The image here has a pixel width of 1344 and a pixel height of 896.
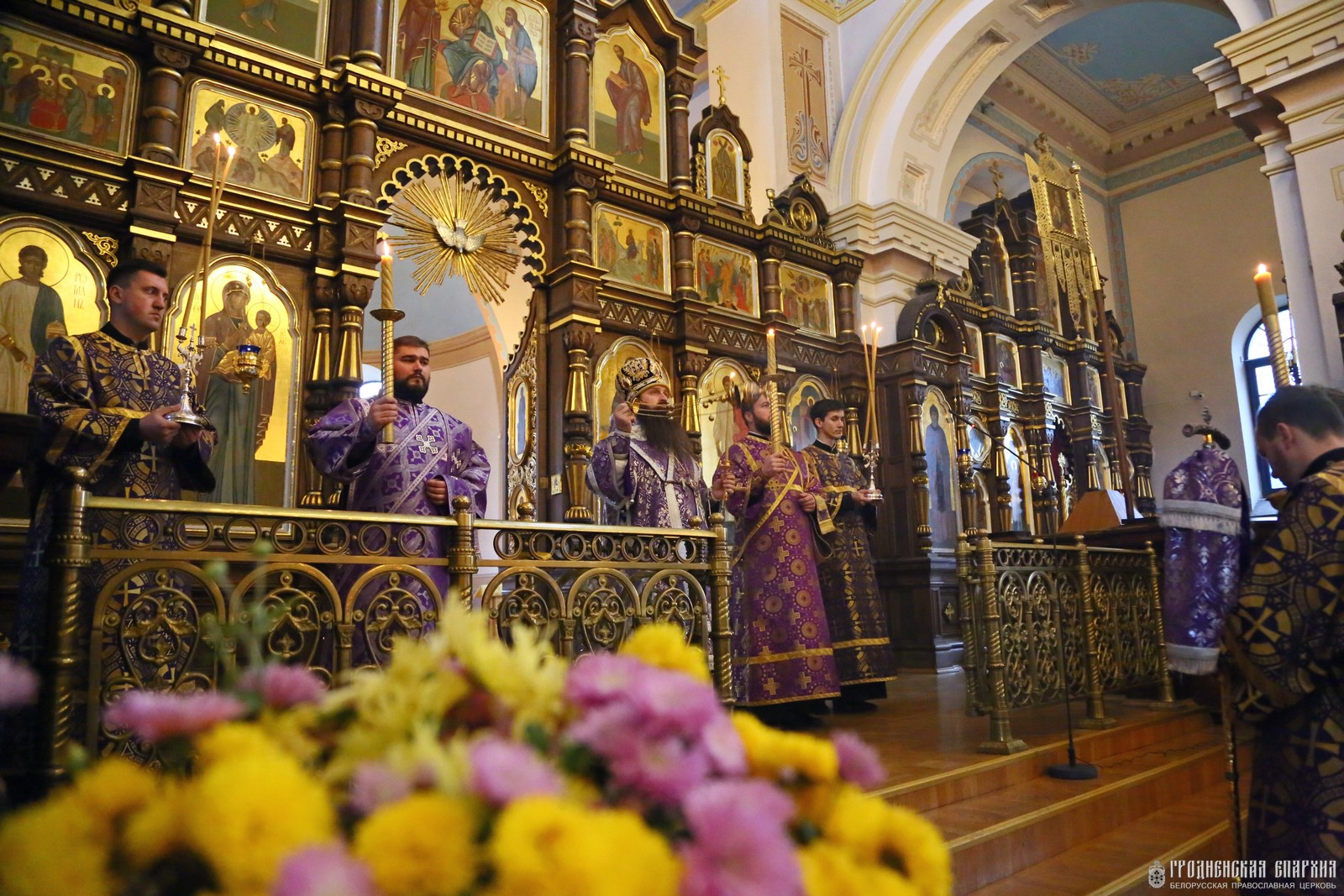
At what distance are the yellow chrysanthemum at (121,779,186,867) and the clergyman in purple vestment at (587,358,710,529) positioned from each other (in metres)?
4.48

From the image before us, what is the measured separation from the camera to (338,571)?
376cm

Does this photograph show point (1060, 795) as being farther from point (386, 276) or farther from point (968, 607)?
point (386, 276)

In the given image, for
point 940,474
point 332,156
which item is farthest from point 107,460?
point 940,474

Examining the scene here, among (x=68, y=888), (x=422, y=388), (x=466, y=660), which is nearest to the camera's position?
(x=68, y=888)

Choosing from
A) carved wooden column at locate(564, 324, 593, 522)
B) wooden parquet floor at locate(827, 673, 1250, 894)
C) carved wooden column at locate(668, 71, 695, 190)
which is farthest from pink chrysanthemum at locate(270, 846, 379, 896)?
carved wooden column at locate(668, 71, 695, 190)

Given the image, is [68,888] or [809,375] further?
[809,375]

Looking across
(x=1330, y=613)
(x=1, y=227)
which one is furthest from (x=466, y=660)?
(x=1, y=227)

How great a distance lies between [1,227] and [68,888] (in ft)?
17.0

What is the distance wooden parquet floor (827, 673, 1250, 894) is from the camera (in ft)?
9.99

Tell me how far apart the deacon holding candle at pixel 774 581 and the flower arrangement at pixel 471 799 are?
12.7ft

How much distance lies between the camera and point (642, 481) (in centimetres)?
516

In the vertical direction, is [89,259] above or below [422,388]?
above

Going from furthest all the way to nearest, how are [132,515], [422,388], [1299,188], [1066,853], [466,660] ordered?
1. [1299,188]
2. [422,388]
3. [1066,853]
4. [132,515]
5. [466,660]

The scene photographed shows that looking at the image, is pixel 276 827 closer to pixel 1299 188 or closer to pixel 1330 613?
pixel 1330 613
